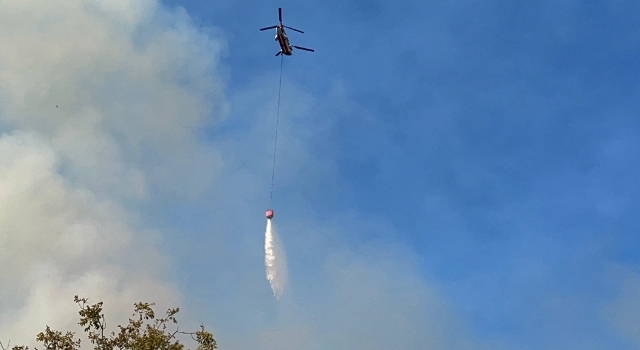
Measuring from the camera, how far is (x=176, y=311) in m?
52.2

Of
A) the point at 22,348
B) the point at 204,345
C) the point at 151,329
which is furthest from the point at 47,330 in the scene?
the point at 204,345

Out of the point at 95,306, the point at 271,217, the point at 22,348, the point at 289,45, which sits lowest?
the point at 22,348

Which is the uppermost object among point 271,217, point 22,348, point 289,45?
point 289,45

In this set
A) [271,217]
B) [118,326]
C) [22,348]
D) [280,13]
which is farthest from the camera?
[280,13]

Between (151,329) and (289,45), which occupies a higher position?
(289,45)

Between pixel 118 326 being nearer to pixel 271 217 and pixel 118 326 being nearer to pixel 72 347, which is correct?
pixel 72 347

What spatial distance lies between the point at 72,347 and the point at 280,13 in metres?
51.0

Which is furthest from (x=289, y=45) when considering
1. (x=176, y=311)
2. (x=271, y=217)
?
(x=176, y=311)

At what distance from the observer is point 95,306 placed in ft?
166

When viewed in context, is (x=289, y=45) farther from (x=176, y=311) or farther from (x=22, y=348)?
(x=22, y=348)

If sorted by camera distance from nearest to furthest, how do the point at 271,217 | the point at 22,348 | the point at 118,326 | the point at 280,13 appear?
1. the point at 22,348
2. the point at 118,326
3. the point at 271,217
4. the point at 280,13

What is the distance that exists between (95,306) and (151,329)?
4.79m

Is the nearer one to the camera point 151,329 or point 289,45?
point 151,329

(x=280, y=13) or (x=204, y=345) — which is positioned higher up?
(x=280, y=13)
